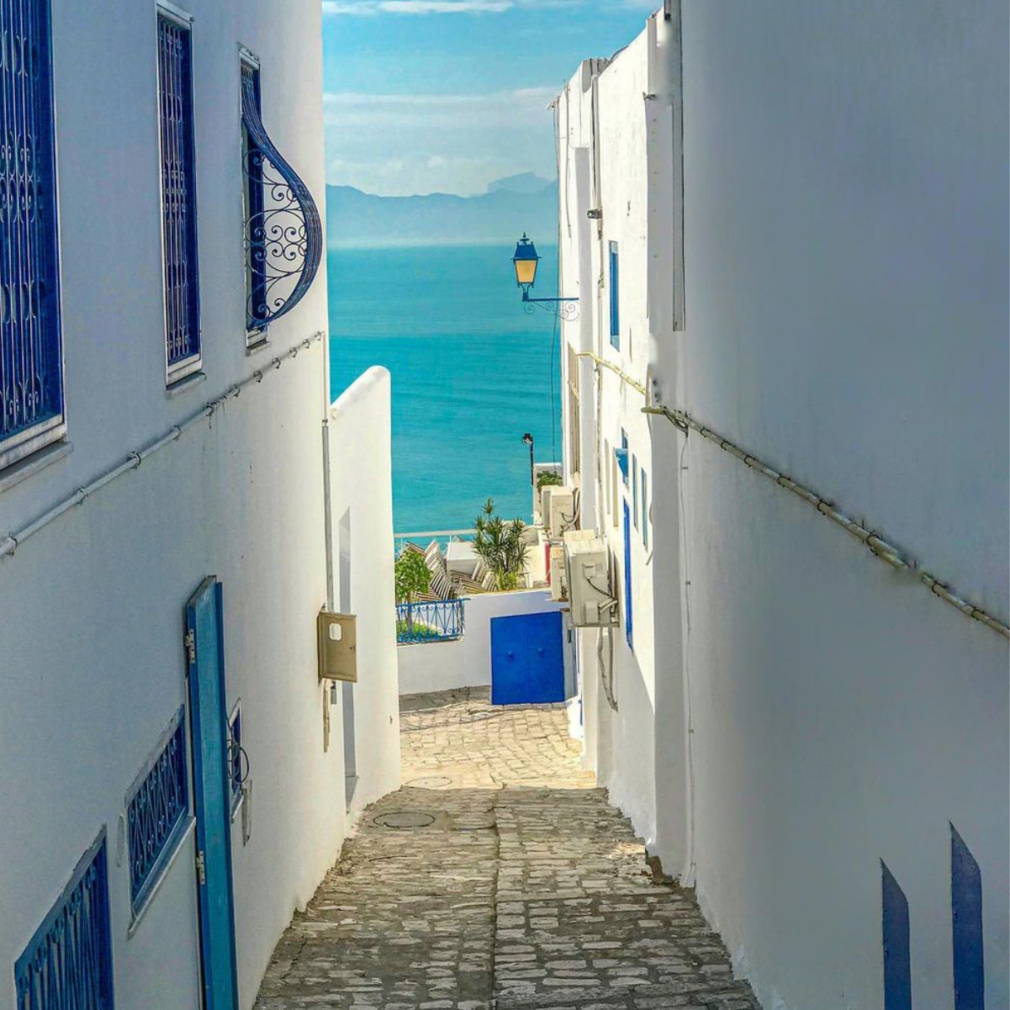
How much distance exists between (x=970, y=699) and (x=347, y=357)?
3776 inches

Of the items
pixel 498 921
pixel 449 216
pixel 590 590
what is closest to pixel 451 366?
pixel 449 216

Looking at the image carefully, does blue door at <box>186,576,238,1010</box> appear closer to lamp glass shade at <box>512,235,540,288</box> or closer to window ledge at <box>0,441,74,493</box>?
window ledge at <box>0,441,74,493</box>

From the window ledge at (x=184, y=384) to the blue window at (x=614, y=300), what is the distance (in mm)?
6102

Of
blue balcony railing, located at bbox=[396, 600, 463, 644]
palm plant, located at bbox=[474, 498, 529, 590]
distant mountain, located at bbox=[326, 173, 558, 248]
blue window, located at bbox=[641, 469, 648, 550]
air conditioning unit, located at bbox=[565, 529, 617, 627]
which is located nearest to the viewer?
blue window, located at bbox=[641, 469, 648, 550]

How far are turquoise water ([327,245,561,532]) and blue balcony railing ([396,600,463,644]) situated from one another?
66.7 feet

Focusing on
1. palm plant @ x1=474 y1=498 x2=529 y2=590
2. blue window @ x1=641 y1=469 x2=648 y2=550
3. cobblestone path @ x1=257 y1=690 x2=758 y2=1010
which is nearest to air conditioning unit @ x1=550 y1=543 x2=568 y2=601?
cobblestone path @ x1=257 y1=690 x2=758 y2=1010

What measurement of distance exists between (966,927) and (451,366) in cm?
8912

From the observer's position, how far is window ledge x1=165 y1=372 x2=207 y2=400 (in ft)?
20.4

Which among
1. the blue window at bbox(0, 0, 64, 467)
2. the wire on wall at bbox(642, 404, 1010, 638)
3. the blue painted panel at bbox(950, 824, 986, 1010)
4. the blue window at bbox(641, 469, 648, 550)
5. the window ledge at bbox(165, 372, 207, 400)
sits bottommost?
the blue painted panel at bbox(950, 824, 986, 1010)

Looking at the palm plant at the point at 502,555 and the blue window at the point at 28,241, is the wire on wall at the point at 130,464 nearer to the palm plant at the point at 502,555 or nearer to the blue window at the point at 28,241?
the blue window at the point at 28,241

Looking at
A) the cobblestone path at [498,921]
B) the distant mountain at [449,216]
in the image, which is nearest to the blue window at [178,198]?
the cobblestone path at [498,921]

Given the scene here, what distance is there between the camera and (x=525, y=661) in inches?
886

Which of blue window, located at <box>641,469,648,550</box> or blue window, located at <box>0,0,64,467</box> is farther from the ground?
blue window, located at <box>0,0,64,467</box>

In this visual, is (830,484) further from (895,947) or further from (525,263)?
(525,263)
